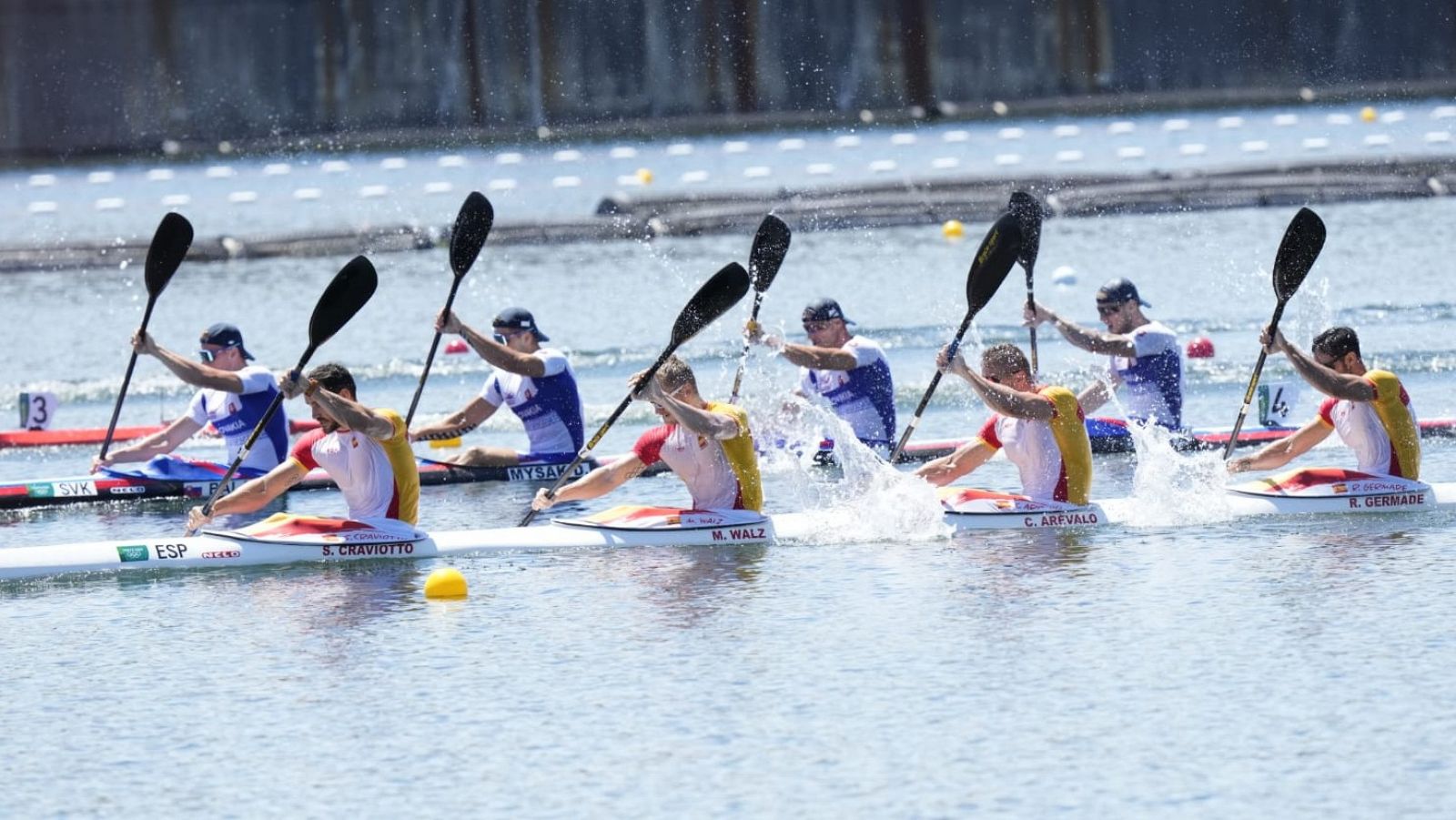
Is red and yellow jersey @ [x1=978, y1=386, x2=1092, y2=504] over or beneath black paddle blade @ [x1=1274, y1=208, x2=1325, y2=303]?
beneath

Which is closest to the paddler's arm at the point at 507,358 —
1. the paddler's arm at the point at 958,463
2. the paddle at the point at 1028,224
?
the paddler's arm at the point at 958,463

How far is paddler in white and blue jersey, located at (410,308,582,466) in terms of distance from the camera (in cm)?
1644

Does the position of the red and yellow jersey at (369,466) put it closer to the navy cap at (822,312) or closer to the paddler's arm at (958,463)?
the paddler's arm at (958,463)

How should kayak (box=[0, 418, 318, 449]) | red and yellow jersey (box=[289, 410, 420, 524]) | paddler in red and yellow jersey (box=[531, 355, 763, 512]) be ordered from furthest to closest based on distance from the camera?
kayak (box=[0, 418, 318, 449])
red and yellow jersey (box=[289, 410, 420, 524])
paddler in red and yellow jersey (box=[531, 355, 763, 512])

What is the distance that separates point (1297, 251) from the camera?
14812mm

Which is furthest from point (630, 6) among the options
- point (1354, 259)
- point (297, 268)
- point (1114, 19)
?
point (1354, 259)

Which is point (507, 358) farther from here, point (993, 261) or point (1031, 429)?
point (1031, 429)

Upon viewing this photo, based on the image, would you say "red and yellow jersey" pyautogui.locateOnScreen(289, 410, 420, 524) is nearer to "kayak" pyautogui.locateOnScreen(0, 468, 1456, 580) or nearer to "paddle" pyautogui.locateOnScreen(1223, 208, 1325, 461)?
"kayak" pyautogui.locateOnScreen(0, 468, 1456, 580)

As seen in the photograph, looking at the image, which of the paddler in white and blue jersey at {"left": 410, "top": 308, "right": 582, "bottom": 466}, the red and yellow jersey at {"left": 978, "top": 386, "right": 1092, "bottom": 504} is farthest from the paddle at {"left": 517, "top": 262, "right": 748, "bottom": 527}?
the paddler in white and blue jersey at {"left": 410, "top": 308, "right": 582, "bottom": 466}

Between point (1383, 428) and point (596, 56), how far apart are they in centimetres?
3738

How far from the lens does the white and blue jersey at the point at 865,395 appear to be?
1669 cm

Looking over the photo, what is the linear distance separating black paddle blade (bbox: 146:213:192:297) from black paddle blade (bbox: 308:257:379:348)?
2.65 m

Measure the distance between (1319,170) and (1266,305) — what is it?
30.2 feet

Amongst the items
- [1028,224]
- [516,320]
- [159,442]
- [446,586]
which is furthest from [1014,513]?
[159,442]
